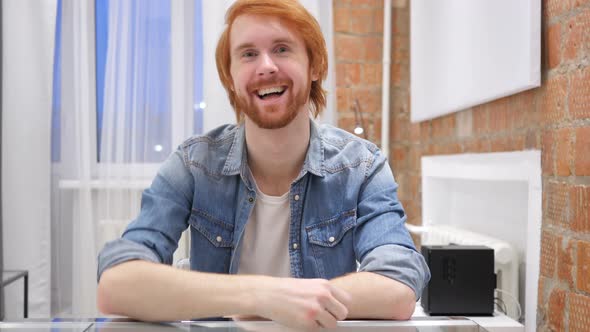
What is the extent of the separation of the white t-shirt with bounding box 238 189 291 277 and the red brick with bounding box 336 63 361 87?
1822 millimetres

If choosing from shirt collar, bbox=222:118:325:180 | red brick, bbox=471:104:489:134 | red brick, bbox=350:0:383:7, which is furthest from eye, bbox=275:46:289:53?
red brick, bbox=350:0:383:7

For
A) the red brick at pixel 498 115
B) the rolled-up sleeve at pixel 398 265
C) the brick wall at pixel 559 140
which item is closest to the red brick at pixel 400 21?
the brick wall at pixel 559 140

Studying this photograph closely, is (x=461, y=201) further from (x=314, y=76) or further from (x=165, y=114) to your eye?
(x=165, y=114)

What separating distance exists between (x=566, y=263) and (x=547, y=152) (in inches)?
12.7

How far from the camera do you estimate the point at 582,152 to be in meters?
1.41

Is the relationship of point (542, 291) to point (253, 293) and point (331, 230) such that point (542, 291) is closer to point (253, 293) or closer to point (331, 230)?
point (331, 230)

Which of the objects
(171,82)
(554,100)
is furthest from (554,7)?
(171,82)

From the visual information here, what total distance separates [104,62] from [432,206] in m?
1.89

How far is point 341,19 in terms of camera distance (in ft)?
10.1

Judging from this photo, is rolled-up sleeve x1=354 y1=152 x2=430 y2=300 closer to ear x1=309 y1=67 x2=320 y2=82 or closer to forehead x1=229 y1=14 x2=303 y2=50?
ear x1=309 y1=67 x2=320 y2=82

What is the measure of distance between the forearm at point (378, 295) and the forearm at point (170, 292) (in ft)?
0.65

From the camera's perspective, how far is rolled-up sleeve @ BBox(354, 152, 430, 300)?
1133mm

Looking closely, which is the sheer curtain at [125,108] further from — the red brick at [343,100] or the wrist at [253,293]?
the wrist at [253,293]

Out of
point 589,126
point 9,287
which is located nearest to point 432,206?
point 589,126
